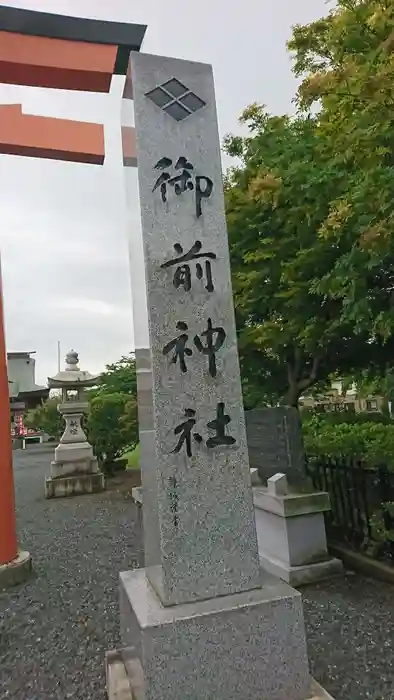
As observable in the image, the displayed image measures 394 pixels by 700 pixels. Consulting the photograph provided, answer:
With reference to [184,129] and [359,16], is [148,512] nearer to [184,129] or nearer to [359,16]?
[184,129]

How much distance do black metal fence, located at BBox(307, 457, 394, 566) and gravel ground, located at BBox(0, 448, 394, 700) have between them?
41 cm

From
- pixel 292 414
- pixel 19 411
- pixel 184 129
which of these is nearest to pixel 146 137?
pixel 184 129

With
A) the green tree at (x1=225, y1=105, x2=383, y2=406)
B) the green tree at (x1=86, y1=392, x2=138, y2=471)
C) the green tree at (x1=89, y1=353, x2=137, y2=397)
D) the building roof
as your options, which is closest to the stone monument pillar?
the green tree at (x1=225, y1=105, x2=383, y2=406)

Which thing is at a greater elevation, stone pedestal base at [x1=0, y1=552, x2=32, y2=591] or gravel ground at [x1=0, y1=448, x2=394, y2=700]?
stone pedestal base at [x1=0, y1=552, x2=32, y2=591]

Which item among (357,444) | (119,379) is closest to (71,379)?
(119,379)

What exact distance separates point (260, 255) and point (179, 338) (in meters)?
4.19

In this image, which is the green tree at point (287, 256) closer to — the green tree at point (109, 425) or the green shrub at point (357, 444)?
the green shrub at point (357, 444)

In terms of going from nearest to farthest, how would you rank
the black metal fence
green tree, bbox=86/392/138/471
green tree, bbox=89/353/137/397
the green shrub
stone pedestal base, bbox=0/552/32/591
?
the black metal fence
stone pedestal base, bbox=0/552/32/591
the green shrub
green tree, bbox=86/392/138/471
green tree, bbox=89/353/137/397

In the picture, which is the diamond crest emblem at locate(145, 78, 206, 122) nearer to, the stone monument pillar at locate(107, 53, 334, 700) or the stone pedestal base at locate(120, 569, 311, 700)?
the stone monument pillar at locate(107, 53, 334, 700)

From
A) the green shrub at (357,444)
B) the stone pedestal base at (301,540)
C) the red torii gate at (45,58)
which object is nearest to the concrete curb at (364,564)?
the stone pedestal base at (301,540)

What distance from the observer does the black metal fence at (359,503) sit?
439cm

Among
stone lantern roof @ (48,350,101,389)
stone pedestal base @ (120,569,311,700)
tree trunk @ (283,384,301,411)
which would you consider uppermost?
stone lantern roof @ (48,350,101,389)

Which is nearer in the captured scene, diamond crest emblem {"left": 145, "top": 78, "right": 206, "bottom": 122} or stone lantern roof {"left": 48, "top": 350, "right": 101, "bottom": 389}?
diamond crest emblem {"left": 145, "top": 78, "right": 206, "bottom": 122}

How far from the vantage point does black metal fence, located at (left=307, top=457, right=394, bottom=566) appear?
4391 millimetres
